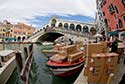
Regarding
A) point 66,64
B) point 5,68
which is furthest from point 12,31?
point 5,68

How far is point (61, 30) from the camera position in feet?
232

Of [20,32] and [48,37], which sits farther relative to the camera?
[20,32]

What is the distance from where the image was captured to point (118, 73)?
11.5 metres

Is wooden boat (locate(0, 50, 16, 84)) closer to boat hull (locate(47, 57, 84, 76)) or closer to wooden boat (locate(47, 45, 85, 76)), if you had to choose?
wooden boat (locate(47, 45, 85, 76))

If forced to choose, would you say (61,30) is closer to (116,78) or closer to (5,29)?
(5,29)

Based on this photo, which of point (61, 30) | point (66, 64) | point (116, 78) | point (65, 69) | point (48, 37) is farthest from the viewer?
point (48, 37)

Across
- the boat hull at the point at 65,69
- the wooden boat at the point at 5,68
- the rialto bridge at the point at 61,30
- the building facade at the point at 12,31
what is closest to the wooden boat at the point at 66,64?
the boat hull at the point at 65,69

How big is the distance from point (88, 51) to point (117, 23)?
2875 centimetres

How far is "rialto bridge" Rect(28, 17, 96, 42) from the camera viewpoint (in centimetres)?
6824

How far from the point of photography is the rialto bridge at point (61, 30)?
68.2 m

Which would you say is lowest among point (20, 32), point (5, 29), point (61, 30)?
point (20, 32)

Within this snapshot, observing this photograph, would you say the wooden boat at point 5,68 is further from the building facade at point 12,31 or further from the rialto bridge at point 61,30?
the building facade at point 12,31

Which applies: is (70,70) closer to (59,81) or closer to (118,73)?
(59,81)

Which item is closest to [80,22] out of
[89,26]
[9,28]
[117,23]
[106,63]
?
[89,26]
